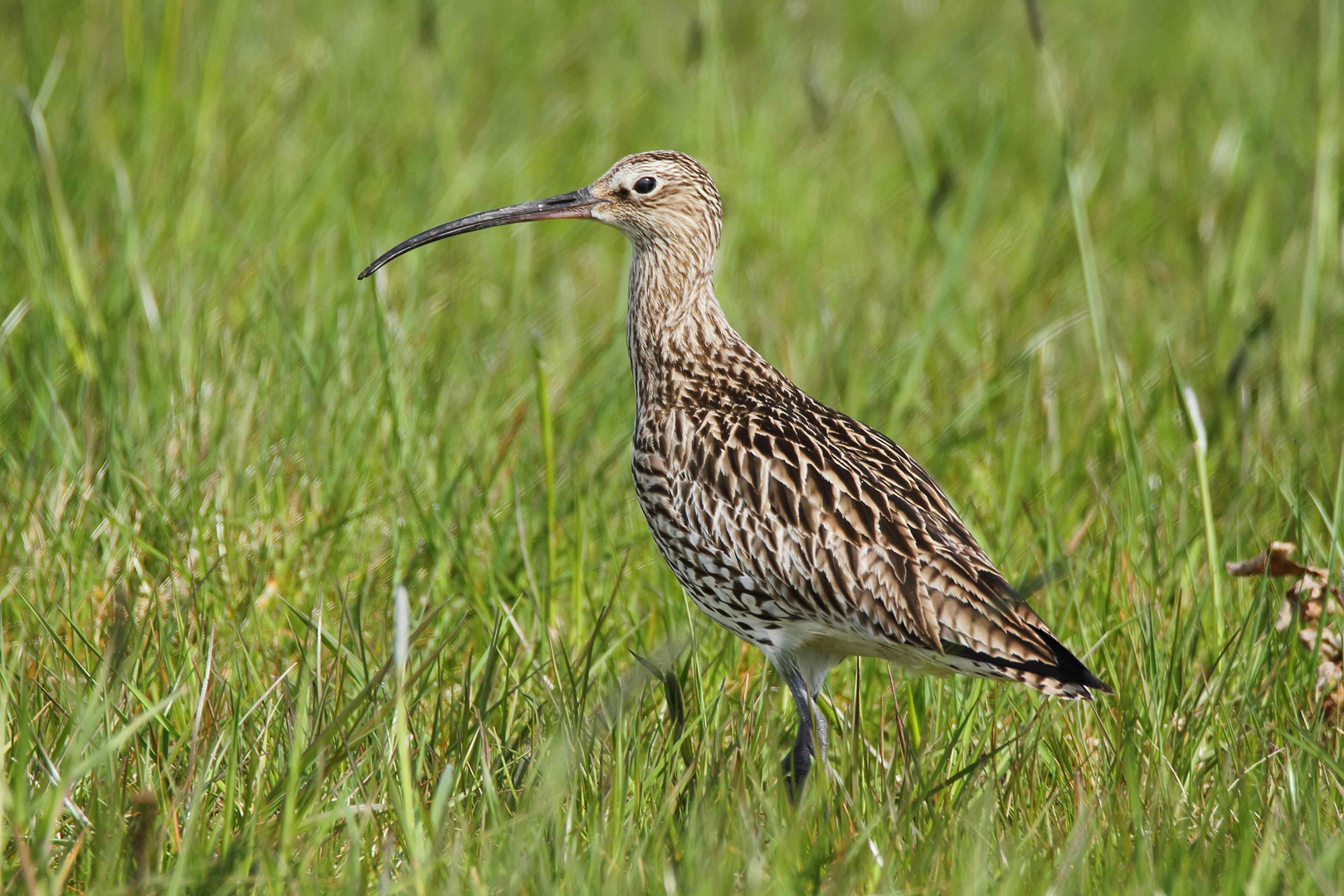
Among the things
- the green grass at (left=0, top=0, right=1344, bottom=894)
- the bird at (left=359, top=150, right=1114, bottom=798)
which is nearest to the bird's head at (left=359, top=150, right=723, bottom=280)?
the bird at (left=359, top=150, right=1114, bottom=798)

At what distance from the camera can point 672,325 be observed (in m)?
4.34

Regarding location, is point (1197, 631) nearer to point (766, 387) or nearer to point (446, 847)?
point (766, 387)

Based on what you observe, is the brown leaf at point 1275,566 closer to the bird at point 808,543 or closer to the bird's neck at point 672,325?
the bird at point 808,543

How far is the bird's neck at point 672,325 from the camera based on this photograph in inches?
166

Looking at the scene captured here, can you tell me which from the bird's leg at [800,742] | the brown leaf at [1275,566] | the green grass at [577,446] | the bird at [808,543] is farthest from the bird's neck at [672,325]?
the brown leaf at [1275,566]

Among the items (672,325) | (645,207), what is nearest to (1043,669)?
(672,325)

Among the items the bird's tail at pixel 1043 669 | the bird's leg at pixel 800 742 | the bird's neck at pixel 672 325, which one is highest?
the bird's neck at pixel 672 325

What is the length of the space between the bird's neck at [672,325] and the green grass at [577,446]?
37cm

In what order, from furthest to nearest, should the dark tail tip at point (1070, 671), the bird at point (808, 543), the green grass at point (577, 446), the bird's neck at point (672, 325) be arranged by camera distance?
the bird's neck at point (672, 325)
the bird at point (808, 543)
the dark tail tip at point (1070, 671)
the green grass at point (577, 446)

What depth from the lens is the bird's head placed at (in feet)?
14.6

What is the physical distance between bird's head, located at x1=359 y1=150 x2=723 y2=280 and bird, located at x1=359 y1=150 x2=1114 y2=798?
377 mm

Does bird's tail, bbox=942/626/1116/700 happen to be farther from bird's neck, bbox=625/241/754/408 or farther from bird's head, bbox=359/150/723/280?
bird's head, bbox=359/150/723/280

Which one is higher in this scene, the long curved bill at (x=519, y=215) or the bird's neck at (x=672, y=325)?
the long curved bill at (x=519, y=215)

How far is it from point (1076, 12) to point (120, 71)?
20.6ft
